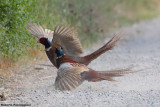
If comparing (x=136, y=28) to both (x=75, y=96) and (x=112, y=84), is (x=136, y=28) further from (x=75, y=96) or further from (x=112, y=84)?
(x=75, y=96)

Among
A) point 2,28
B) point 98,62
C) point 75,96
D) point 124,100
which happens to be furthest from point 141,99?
point 98,62

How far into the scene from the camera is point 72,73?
470 centimetres

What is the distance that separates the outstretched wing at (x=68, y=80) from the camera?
4.54 metres

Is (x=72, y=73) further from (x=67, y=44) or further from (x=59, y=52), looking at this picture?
(x=67, y=44)

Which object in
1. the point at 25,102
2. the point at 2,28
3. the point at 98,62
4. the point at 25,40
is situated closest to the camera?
the point at 25,102

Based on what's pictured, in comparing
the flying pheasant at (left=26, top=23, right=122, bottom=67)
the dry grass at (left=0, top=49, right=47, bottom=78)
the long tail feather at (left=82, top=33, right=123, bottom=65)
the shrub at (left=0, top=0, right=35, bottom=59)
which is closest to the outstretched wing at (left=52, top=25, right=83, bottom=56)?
the flying pheasant at (left=26, top=23, right=122, bottom=67)

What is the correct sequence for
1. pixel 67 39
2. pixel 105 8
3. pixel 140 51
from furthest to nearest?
pixel 105 8, pixel 140 51, pixel 67 39

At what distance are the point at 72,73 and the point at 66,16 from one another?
4.54 meters

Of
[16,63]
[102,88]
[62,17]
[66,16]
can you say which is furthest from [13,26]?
[66,16]

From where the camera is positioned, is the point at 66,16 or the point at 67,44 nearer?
the point at 67,44

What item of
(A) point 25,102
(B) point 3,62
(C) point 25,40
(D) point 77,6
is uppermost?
(D) point 77,6

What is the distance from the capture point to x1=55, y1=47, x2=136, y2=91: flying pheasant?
15.0 ft

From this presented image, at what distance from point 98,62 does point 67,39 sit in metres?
2.57

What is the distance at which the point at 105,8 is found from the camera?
13.6 m
